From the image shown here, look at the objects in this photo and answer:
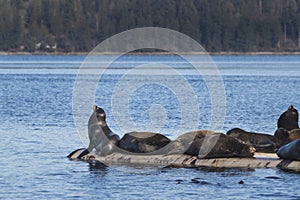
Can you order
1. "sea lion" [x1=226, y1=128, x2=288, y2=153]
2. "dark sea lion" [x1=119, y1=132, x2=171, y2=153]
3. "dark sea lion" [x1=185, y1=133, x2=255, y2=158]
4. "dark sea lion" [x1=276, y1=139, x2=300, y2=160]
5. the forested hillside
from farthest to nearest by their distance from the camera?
1. the forested hillside
2. "sea lion" [x1=226, y1=128, x2=288, y2=153]
3. "dark sea lion" [x1=119, y1=132, x2=171, y2=153]
4. "dark sea lion" [x1=185, y1=133, x2=255, y2=158]
5. "dark sea lion" [x1=276, y1=139, x2=300, y2=160]

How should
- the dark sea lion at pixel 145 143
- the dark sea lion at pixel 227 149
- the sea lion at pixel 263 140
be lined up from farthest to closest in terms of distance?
the sea lion at pixel 263 140 → the dark sea lion at pixel 145 143 → the dark sea lion at pixel 227 149

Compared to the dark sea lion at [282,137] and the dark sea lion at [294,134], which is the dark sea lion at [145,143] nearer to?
the dark sea lion at [282,137]

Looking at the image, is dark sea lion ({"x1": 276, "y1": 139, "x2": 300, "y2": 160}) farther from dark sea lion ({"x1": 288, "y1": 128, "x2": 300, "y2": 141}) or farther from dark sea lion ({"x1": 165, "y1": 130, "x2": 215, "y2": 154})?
dark sea lion ({"x1": 165, "y1": 130, "x2": 215, "y2": 154})

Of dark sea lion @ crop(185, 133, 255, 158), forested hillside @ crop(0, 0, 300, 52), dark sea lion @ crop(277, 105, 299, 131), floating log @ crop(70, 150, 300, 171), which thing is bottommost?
floating log @ crop(70, 150, 300, 171)

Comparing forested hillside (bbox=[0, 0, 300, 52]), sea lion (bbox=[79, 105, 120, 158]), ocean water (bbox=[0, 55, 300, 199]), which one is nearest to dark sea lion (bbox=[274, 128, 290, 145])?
ocean water (bbox=[0, 55, 300, 199])

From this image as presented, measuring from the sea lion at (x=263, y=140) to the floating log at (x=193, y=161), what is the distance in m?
0.67

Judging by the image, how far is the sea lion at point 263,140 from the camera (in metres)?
24.2

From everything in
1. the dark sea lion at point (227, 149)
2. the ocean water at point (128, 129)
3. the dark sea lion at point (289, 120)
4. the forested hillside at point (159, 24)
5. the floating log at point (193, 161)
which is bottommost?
the ocean water at point (128, 129)

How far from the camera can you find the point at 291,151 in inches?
877

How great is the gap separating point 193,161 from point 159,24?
537 ft

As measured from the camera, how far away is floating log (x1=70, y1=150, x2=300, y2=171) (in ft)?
72.8

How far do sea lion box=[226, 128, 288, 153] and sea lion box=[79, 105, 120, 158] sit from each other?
2983 mm

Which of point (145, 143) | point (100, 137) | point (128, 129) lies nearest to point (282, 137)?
point (145, 143)

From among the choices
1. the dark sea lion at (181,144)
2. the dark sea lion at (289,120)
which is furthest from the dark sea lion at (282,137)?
the dark sea lion at (181,144)
